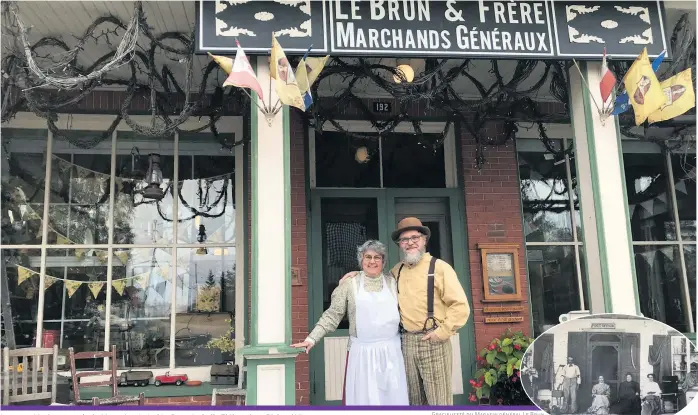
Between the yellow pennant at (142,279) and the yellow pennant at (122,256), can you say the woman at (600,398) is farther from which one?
the yellow pennant at (122,256)

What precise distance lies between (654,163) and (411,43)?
13.6 ft

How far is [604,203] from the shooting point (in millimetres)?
4258

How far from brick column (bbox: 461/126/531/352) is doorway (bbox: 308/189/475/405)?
0.35 ft

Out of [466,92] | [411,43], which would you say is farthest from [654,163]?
[411,43]

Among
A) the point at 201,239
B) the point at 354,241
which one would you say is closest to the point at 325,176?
the point at 354,241

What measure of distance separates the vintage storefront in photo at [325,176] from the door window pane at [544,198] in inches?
0.8

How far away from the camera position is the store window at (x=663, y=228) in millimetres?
6539

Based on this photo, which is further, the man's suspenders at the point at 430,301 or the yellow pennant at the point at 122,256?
the yellow pennant at the point at 122,256

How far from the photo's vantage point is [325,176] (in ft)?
20.2

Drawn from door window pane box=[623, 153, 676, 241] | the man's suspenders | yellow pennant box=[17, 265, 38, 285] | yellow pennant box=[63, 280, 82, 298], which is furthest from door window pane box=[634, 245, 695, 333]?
yellow pennant box=[17, 265, 38, 285]

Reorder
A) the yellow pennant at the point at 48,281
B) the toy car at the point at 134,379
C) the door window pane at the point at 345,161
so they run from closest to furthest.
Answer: the toy car at the point at 134,379, the yellow pennant at the point at 48,281, the door window pane at the point at 345,161

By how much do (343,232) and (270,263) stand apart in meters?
2.19

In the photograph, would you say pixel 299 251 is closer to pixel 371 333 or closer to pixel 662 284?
pixel 371 333

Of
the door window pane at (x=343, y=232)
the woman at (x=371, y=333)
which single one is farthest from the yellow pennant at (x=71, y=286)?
the woman at (x=371, y=333)
